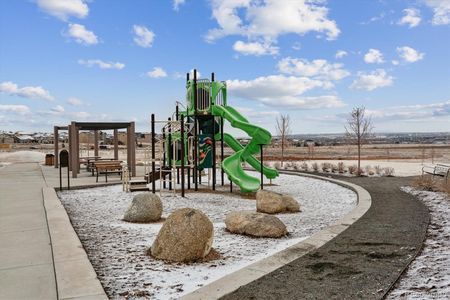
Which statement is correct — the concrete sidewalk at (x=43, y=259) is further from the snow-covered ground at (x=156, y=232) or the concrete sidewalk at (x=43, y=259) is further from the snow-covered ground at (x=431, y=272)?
the snow-covered ground at (x=431, y=272)

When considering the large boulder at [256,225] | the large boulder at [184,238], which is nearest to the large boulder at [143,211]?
the large boulder at [256,225]

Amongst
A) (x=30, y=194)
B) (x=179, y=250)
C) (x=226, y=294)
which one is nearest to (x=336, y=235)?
(x=179, y=250)

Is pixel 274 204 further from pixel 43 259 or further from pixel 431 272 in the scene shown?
pixel 43 259

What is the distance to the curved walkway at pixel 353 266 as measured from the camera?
4324 millimetres

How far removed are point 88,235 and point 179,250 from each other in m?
2.43

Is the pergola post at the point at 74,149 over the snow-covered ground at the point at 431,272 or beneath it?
over

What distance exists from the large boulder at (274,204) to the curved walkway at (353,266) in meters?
2.08

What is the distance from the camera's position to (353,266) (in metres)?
5.25

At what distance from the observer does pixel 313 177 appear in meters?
18.8

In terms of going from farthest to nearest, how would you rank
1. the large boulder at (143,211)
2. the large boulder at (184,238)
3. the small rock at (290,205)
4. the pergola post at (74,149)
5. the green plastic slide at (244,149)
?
the pergola post at (74,149), the green plastic slide at (244,149), the small rock at (290,205), the large boulder at (143,211), the large boulder at (184,238)

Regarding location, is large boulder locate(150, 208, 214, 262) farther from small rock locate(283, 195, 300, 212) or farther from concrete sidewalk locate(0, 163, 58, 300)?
small rock locate(283, 195, 300, 212)

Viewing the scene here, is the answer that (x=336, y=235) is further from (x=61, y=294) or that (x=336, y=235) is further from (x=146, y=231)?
(x=61, y=294)

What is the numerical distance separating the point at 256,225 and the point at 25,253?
3757 mm

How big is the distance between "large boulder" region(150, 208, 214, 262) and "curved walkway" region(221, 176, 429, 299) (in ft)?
3.92
